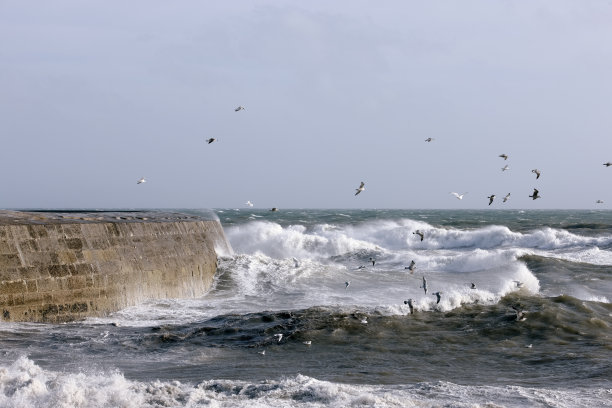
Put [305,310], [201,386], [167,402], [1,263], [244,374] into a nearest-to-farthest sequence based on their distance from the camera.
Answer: [167,402], [201,386], [244,374], [1,263], [305,310]

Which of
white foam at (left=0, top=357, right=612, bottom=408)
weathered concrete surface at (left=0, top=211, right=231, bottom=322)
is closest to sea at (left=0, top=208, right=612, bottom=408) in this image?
white foam at (left=0, top=357, right=612, bottom=408)

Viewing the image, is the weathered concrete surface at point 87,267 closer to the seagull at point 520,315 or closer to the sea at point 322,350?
the sea at point 322,350

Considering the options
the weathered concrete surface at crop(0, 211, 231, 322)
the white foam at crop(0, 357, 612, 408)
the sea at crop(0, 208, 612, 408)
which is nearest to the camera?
the white foam at crop(0, 357, 612, 408)

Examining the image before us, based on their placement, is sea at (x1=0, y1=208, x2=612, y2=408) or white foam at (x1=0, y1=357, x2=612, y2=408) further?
sea at (x1=0, y1=208, x2=612, y2=408)

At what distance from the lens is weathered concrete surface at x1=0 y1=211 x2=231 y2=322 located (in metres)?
13.0

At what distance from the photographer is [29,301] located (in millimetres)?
12984

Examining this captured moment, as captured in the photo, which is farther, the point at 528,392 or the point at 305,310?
the point at 305,310

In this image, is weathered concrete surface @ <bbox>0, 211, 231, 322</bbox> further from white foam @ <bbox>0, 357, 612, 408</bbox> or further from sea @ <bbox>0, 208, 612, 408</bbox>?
white foam @ <bbox>0, 357, 612, 408</bbox>

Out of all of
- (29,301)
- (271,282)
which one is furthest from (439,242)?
(29,301)

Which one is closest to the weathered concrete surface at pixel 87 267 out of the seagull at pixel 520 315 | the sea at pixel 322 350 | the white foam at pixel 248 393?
the sea at pixel 322 350

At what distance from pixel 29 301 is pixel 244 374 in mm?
4935

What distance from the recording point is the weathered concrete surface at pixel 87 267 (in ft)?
42.7

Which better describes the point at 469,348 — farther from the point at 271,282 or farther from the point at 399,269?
the point at 399,269

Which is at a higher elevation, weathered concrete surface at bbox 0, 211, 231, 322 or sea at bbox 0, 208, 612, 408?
weathered concrete surface at bbox 0, 211, 231, 322
